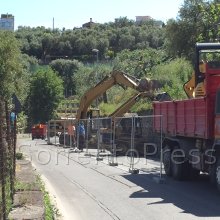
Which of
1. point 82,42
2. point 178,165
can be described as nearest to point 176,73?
point 178,165

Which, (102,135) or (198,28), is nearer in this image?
(102,135)

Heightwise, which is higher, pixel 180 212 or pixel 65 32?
pixel 65 32

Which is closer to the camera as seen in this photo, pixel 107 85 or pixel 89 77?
pixel 107 85

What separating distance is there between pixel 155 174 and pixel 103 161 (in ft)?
19.3

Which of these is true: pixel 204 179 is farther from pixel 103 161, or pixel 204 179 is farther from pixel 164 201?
pixel 103 161

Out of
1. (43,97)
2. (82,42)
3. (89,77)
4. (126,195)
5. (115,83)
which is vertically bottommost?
(126,195)

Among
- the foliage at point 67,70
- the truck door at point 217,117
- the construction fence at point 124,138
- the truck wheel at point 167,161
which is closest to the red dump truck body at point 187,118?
the truck door at point 217,117

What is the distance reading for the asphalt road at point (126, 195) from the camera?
11.0m

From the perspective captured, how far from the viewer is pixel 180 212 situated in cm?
1104

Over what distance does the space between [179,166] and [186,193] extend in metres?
2.70

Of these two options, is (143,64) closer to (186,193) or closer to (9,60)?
(9,60)

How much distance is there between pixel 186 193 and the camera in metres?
13.9

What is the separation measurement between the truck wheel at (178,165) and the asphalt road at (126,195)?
0.87 ft

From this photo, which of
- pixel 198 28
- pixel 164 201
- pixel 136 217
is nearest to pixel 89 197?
pixel 164 201
